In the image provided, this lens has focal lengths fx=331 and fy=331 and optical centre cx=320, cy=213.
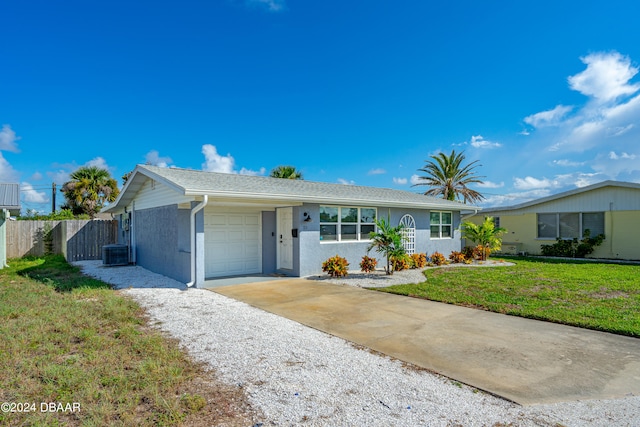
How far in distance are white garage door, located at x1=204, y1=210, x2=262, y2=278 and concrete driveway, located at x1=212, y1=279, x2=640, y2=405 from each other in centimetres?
344

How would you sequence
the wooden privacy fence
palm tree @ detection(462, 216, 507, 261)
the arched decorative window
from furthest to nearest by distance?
palm tree @ detection(462, 216, 507, 261)
the wooden privacy fence
the arched decorative window

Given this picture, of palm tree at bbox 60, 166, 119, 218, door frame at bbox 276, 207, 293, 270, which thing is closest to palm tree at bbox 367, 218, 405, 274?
door frame at bbox 276, 207, 293, 270

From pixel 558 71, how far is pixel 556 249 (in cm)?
→ 927

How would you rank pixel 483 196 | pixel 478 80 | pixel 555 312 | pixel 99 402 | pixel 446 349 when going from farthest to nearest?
pixel 483 196 < pixel 478 80 < pixel 555 312 < pixel 446 349 < pixel 99 402

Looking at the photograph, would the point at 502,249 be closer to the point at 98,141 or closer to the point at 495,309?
A: the point at 495,309

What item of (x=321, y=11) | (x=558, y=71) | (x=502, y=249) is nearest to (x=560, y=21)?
(x=558, y=71)

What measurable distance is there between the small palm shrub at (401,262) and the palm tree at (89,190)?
21.4 metres

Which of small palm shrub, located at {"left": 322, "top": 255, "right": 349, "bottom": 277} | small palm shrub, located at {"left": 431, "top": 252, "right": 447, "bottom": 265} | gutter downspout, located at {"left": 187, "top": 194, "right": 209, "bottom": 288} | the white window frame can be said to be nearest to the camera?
gutter downspout, located at {"left": 187, "top": 194, "right": 209, "bottom": 288}

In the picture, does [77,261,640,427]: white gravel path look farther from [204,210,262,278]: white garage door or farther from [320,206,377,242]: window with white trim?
[320,206,377,242]: window with white trim

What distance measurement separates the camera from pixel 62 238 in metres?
15.7

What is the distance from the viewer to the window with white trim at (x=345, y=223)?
36.9 feet

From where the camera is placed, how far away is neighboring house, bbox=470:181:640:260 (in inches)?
613

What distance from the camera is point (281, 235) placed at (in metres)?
11.4

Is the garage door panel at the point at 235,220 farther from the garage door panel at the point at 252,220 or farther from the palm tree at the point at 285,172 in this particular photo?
the palm tree at the point at 285,172
